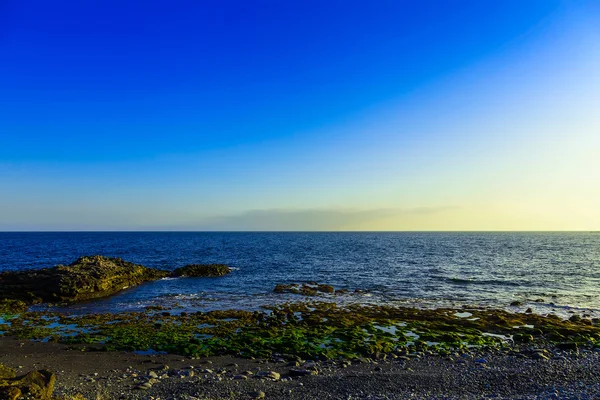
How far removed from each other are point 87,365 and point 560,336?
25566 mm

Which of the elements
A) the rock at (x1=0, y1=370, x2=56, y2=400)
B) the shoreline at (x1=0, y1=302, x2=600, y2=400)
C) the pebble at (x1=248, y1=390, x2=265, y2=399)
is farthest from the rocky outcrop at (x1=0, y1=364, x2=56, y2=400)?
the pebble at (x1=248, y1=390, x2=265, y2=399)

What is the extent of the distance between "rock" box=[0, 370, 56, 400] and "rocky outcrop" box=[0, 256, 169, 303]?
25.7m

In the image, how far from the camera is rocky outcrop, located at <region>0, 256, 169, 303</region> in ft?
112

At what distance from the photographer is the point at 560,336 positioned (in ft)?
70.5

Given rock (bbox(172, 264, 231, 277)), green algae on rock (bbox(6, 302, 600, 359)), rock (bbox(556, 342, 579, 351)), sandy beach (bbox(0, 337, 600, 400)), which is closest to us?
sandy beach (bbox(0, 337, 600, 400))

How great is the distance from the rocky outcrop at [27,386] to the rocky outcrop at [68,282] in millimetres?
25362

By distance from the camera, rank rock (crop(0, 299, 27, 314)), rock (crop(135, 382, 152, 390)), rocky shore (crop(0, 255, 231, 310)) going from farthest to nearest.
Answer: rocky shore (crop(0, 255, 231, 310)) → rock (crop(0, 299, 27, 314)) → rock (crop(135, 382, 152, 390))

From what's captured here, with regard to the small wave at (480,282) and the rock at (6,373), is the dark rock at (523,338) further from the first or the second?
the small wave at (480,282)

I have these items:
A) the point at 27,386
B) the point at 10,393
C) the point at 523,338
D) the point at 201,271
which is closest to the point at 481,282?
the point at 523,338

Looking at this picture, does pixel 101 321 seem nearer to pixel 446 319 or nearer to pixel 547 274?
pixel 446 319

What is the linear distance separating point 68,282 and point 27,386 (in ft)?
93.2

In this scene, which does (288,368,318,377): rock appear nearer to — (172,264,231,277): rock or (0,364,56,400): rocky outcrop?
(0,364,56,400): rocky outcrop

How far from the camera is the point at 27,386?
442 inches

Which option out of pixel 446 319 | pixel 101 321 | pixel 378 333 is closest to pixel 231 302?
pixel 101 321
